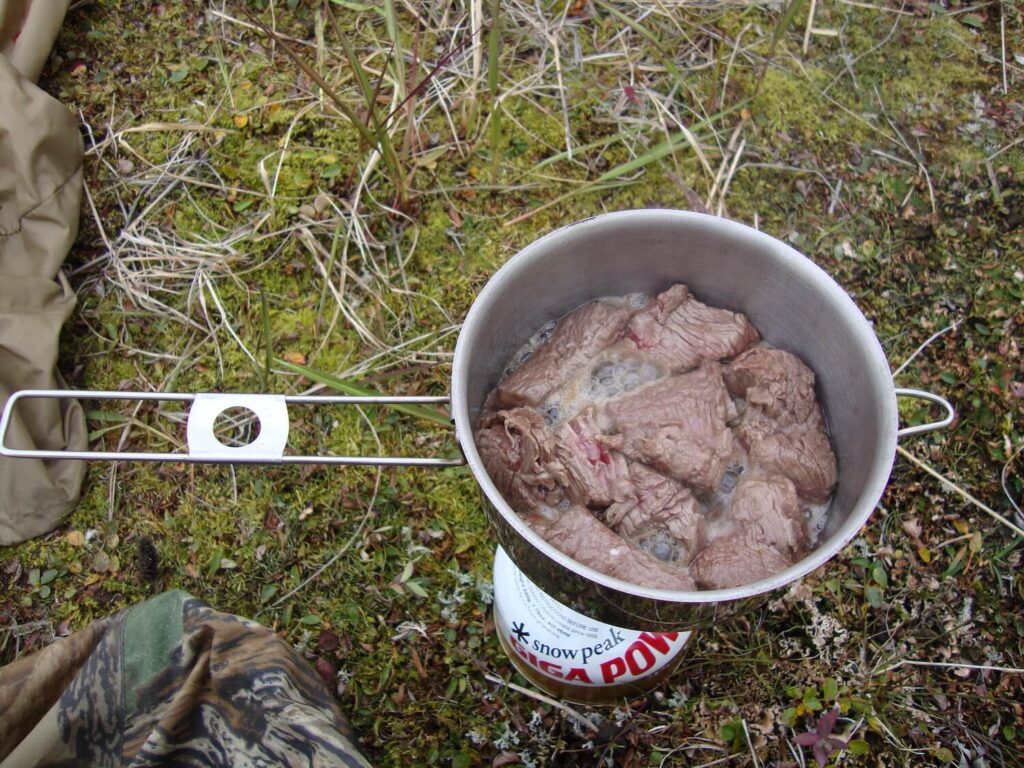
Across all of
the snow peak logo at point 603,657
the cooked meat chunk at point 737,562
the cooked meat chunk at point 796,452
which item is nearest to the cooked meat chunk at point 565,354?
the cooked meat chunk at point 796,452

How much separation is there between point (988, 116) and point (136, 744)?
352 centimetres

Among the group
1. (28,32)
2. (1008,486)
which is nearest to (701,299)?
(1008,486)

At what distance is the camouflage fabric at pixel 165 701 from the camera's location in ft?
6.28

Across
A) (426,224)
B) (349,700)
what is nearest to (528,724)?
(349,700)

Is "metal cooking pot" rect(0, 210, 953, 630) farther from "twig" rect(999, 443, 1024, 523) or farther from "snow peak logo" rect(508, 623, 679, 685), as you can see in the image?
"twig" rect(999, 443, 1024, 523)

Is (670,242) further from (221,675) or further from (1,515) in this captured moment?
(1,515)

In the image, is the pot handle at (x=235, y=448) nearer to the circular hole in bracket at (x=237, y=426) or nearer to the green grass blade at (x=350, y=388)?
the green grass blade at (x=350, y=388)

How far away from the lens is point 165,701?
6.68ft

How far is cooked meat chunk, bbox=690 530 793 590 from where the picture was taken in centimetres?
165

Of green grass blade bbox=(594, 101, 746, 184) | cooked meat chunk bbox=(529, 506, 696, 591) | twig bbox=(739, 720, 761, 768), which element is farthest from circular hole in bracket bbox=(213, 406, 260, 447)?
twig bbox=(739, 720, 761, 768)

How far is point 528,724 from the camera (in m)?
2.37

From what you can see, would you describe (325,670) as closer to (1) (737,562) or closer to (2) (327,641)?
(2) (327,641)

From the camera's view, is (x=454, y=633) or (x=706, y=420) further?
(x=454, y=633)

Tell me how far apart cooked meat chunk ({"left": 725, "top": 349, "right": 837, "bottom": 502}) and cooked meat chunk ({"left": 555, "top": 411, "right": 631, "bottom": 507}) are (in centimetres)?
32
